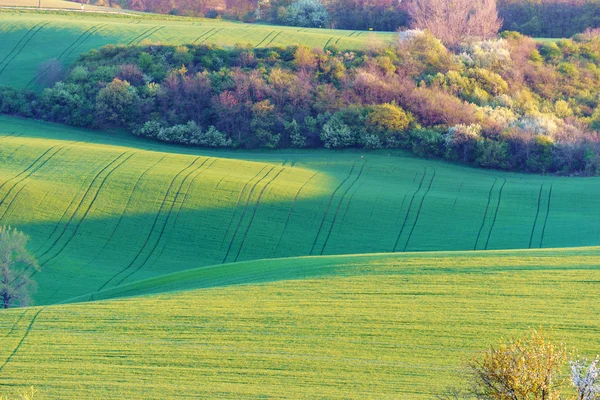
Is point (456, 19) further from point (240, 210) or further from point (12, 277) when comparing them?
point (12, 277)

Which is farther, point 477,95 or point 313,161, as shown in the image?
point 477,95

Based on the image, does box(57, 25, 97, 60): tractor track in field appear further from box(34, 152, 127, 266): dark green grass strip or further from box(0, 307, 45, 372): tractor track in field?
box(0, 307, 45, 372): tractor track in field

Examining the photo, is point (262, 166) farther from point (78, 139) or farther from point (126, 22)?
point (126, 22)

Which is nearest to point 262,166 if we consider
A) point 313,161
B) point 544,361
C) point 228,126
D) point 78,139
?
point 313,161

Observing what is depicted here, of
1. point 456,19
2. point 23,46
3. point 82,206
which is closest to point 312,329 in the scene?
point 82,206

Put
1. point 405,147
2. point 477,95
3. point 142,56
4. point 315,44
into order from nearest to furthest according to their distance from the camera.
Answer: point 405,147, point 477,95, point 142,56, point 315,44

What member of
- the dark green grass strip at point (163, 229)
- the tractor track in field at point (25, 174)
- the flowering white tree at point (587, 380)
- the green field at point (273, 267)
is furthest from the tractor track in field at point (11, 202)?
the flowering white tree at point (587, 380)

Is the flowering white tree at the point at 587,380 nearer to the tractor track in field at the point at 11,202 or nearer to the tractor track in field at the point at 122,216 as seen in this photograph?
the tractor track in field at the point at 122,216
